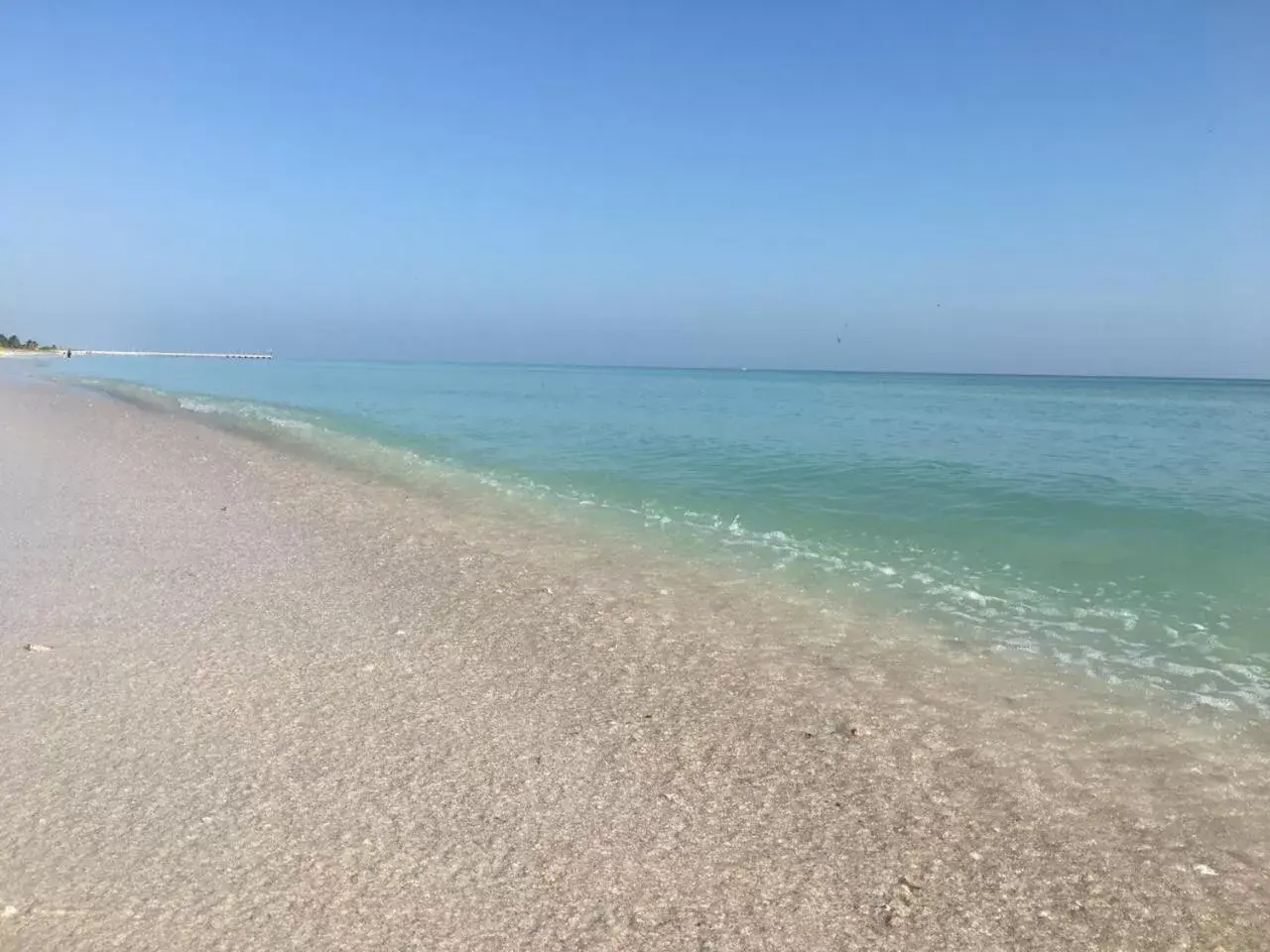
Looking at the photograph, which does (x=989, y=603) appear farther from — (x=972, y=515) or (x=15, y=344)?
(x=15, y=344)

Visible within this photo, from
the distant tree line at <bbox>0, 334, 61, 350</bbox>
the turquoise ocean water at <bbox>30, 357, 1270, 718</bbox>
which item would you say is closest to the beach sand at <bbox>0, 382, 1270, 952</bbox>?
the turquoise ocean water at <bbox>30, 357, 1270, 718</bbox>

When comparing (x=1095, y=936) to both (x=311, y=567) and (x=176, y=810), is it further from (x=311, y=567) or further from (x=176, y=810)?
(x=311, y=567)

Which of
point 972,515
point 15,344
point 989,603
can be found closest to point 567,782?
point 989,603

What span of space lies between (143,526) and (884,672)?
9.34 m

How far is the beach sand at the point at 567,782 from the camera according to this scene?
3.53 metres

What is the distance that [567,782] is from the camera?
4613 mm

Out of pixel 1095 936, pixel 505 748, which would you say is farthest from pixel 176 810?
pixel 1095 936

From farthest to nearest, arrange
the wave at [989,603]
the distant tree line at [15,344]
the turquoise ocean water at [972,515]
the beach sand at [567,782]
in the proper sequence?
the distant tree line at [15,344] < the turquoise ocean water at [972,515] < the wave at [989,603] < the beach sand at [567,782]

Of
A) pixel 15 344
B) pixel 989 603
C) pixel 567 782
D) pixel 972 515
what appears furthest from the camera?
pixel 15 344

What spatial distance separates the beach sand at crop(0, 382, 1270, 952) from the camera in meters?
3.53

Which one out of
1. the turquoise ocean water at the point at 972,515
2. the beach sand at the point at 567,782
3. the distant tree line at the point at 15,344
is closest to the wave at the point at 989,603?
the turquoise ocean water at the point at 972,515

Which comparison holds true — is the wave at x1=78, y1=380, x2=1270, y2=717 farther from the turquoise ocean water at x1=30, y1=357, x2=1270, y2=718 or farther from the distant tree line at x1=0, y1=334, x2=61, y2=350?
the distant tree line at x1=0, y1=334, x2=61, y2=350

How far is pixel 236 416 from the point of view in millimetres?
30656

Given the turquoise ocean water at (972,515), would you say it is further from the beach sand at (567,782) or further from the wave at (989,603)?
the beach sand at (567,782)
